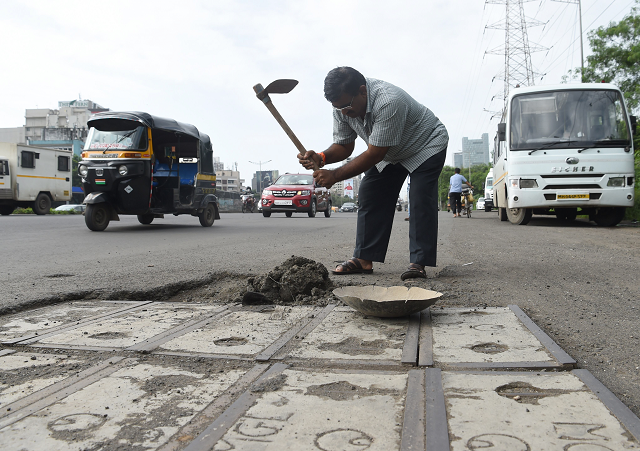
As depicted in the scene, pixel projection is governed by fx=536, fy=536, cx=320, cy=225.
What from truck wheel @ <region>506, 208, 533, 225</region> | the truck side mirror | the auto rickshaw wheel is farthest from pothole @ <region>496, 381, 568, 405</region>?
the auto rickshaw wheel

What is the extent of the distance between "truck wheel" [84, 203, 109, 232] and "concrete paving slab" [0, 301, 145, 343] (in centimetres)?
711

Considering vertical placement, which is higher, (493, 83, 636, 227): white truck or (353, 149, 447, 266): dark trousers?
(493, 83, 636, 227): white truck

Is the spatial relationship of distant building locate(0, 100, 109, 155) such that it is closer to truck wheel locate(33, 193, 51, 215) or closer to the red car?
truck wheel locate(33, 193, 51, 215)

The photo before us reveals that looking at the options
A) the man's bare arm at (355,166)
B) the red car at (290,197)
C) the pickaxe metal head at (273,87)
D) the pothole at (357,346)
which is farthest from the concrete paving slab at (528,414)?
the red car at (290,197)

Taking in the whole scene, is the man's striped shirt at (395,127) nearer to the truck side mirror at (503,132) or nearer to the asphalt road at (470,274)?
the asphalt road at (470,274)

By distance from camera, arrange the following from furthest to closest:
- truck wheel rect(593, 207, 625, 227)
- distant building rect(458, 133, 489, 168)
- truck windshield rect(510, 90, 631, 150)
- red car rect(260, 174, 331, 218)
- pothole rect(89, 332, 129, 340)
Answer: distant building rect(458, 133, 489, 168)
red car rect(260, 174, 331, 218)
truck wheel rect(593, 207, 625, 227)
truck windshield rect(510, 90, 631, 150)
pothole rect(89, 332, 129, 340)

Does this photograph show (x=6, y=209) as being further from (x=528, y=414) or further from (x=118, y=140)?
(x=528, y=414)

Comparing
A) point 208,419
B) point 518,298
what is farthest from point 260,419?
point 518,298

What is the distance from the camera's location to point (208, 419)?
4.90 feet

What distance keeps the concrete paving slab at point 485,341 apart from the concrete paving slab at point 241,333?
0.70 m

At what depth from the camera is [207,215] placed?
12.4m

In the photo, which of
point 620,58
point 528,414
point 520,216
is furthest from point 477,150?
point 528,414

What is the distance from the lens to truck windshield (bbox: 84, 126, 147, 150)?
9.88 metres

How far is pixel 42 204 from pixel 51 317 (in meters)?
21.6
